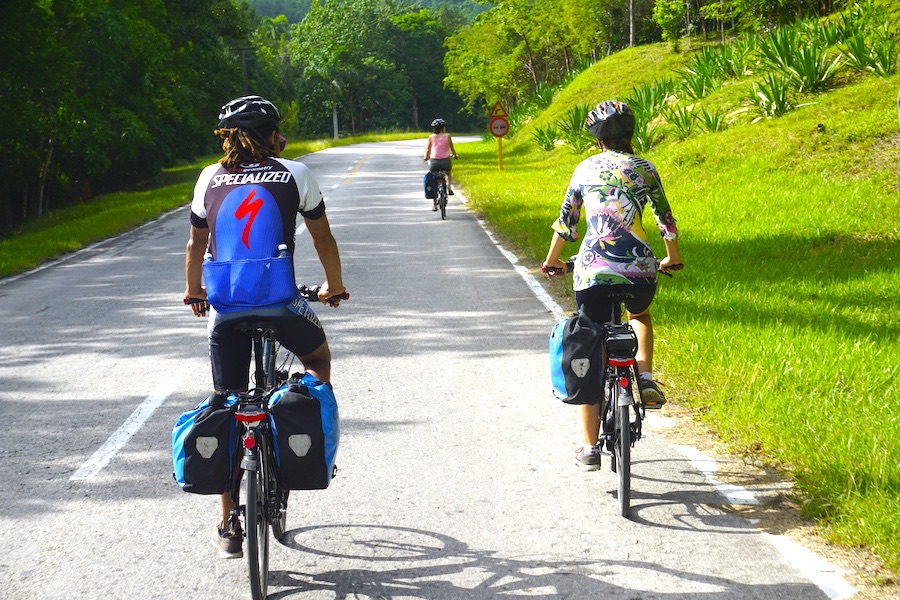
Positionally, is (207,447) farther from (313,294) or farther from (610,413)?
(610,413)

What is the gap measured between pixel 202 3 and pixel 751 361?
150ft

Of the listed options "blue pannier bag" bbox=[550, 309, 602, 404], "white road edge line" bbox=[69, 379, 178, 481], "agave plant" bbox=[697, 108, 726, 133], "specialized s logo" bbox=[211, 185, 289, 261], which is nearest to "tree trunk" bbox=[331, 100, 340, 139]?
"agave plant" bbox=[697, 108, 726, 133]

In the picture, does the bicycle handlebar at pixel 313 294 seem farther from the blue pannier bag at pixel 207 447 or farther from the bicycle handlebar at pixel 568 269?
the bicycle handlebar at pixel 568 269

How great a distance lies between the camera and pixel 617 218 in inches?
199

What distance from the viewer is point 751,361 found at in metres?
7.13

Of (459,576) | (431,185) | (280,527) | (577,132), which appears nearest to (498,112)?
(577,132)

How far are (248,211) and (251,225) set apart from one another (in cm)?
6

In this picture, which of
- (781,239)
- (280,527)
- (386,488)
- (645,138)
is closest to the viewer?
(280,527)

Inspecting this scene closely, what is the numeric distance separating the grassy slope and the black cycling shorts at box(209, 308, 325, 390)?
2524 millimetres

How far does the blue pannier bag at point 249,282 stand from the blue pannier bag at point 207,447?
410mm

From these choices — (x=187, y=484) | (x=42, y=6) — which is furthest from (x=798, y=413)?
(x=42, y=6)

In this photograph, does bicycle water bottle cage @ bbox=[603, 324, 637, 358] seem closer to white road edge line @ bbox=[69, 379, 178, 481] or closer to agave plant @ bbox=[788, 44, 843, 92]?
white road edge line @ bbox=[69, 379, 178, 481]

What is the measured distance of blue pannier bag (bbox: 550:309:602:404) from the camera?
16.3 ft

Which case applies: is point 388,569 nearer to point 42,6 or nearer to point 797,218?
point 797,218
